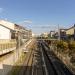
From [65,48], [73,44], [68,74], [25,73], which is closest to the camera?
[68,74]

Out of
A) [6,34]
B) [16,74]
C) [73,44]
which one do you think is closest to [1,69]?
[16,74]

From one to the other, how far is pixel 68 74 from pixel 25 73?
18.0 feet

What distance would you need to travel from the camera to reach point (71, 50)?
3681cm

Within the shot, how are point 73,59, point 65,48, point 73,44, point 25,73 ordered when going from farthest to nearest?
point 65,48 < point 73,44 < point 73,59 < point 25,73

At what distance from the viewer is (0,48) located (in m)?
24.2

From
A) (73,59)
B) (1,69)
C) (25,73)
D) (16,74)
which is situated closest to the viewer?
(1,69)

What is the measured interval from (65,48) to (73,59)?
390 inches

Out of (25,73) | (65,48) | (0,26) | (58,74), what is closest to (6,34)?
(0,26)

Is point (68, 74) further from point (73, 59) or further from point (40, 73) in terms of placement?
point (73, 59)

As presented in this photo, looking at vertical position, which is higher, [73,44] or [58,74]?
[73,44]

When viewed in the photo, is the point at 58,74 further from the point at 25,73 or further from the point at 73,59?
the point at 73,59

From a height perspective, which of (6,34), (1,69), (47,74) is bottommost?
(47,74)

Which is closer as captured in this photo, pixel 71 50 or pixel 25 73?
pixel 25 73

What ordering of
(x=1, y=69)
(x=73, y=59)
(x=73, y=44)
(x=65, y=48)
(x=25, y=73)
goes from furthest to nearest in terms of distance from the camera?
(x=65, y=48)
(x=73, y=44)
(x=73, y=59)
(x=25, y=73)
(x=1, y=69)
